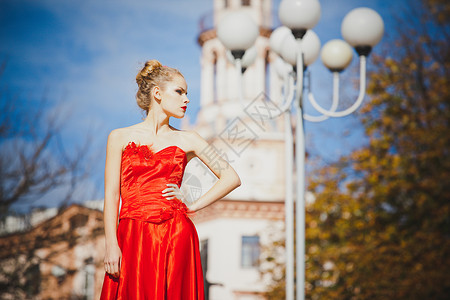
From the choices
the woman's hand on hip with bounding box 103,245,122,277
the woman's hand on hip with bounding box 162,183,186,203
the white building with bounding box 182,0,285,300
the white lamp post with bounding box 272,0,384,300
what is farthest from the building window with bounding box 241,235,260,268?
the woman's hand on hip with bounding box 103,245,122,277

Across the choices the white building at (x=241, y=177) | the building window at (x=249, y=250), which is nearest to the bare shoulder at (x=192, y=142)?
the white building at (x=241, y=177)

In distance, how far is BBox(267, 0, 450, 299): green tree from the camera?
→ 44.4 ft

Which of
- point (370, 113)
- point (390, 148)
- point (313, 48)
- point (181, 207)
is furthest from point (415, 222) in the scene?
point (181, 207)

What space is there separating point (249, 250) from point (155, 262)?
26.3 meters

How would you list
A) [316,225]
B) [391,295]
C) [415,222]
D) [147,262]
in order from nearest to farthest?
[147,262] → [391,295] → [415,222] → [316,225]

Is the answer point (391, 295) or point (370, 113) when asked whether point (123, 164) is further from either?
Result: point (370, 113)

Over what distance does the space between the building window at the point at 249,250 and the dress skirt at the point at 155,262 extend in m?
25.8

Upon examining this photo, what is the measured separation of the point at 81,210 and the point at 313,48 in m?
10.5

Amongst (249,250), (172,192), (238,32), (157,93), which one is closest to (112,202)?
(172,192)

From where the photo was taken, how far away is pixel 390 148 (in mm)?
15328

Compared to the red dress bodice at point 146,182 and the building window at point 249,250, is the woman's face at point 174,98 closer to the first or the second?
the red dress bodice at point 146,182

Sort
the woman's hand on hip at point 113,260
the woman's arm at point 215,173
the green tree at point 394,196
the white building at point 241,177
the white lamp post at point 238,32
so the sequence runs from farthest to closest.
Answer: the white building at point 241,177
the green tree at point 394,196
the white lamp post at point 238,32
the woman's arm at point 215,173
the woman's hand on hip at point 113,260

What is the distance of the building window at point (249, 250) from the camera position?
2878cm

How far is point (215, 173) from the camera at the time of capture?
332 cm
